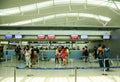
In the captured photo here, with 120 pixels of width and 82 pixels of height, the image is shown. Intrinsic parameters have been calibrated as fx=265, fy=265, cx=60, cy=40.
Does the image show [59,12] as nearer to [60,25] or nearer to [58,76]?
[60,25]

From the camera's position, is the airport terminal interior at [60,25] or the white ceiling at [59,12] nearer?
the white ceiling at [59,12]

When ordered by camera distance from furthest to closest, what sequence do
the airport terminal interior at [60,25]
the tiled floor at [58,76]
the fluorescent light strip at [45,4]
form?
the airport terminal interior at [60,25], the fluorescent light strip at [45,4], the tiled floor at [58,76]

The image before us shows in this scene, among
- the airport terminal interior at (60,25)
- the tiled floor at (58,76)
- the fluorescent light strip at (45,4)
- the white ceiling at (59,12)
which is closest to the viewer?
the tiled floor at (58,76)

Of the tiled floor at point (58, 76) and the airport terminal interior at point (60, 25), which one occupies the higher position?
the airport terminal interior at point (60, 25)

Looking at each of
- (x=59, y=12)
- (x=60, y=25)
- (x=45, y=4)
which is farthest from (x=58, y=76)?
(x=60, y=25)

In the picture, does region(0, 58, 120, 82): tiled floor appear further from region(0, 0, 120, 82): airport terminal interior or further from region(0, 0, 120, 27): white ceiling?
region(0, 0, 120, 27): white ceiling

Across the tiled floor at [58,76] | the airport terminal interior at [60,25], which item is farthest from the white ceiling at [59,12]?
the tiled floor at [58,76]

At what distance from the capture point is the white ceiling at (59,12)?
22991 mm

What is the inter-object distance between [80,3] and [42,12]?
4199mm

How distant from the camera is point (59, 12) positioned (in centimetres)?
2712

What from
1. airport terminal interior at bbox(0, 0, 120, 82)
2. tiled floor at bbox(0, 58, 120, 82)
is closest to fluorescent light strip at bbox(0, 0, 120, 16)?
airport terminal interior at bbox(0, 0, 120, 82)

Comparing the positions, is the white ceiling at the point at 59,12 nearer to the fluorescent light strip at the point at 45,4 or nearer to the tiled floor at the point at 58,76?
the fluorescent light strip at the point at 45,4

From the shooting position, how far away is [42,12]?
26.2 meters

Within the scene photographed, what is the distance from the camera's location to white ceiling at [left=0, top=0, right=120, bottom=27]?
22991 millimetres
